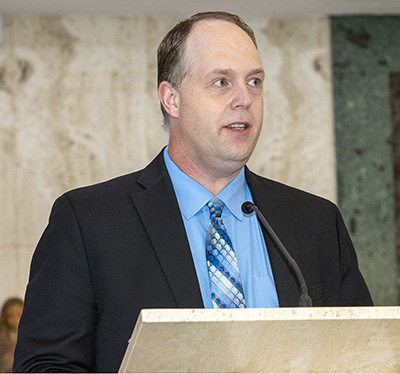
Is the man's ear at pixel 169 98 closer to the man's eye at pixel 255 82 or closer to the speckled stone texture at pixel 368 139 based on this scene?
the man's eye at pixel 255 82

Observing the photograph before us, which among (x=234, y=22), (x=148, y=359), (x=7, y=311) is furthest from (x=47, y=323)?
(x=7, y=311)

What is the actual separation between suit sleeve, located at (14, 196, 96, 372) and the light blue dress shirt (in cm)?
31

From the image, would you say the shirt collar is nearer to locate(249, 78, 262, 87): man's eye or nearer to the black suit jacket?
the black suit jacket

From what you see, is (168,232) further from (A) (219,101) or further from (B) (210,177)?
(A) (219,101)

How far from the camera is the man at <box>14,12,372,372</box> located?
1806 millimetres

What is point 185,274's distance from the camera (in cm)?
185

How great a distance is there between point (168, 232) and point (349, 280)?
0.57m

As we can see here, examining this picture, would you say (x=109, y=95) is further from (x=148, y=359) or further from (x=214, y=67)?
(x=148, y=359)

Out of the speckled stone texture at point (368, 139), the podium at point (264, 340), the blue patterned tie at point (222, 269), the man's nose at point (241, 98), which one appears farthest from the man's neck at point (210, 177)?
the speckled stone texture at point (368, 139)

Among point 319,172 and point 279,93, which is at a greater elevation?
point 279,93

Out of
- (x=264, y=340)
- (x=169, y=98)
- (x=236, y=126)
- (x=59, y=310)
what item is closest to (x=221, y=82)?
(x=236, y=126)

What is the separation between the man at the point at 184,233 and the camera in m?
1.81

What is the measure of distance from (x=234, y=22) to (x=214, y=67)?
24 cm

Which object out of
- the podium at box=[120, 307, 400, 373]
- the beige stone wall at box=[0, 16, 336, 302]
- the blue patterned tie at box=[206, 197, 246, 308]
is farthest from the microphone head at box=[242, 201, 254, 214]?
the beige stone wall at box=[0, 16, 336, 302]
